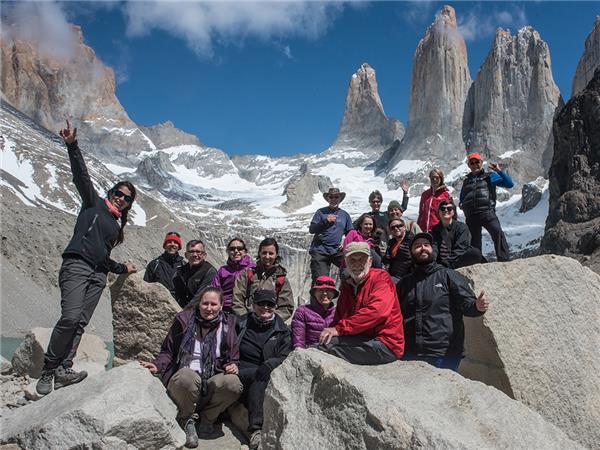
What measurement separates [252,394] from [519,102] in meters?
129

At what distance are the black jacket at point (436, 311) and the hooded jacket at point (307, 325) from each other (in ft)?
3.08

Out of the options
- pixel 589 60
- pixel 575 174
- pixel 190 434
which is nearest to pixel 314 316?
pixel 190 434

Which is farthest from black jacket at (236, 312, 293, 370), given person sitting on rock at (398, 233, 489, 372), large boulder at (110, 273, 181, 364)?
large boulder at (110, 273, 181, 364)

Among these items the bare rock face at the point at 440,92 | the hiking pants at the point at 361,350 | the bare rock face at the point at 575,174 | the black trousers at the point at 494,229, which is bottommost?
the hiking pants at the point at 361,350

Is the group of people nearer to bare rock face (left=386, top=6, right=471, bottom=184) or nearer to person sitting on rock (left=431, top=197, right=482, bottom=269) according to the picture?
person sitting on rock (left=431, top=197, right=482, bottom=269)

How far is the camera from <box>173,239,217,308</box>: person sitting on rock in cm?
724

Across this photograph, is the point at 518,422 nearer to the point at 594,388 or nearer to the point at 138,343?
the point at 594,388

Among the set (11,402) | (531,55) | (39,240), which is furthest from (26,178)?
(531,55)

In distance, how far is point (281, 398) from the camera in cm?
389

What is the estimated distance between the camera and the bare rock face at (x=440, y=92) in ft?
449

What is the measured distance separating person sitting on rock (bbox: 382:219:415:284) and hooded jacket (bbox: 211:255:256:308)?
74.1 inches

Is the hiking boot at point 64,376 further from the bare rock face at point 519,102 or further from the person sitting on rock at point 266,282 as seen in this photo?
the bare rock face at point 519,102

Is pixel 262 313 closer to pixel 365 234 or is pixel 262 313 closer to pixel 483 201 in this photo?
pixel 365 234

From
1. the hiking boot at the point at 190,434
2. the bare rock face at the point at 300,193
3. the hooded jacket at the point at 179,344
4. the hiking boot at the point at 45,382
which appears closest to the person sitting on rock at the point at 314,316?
the hooded jacket at the point at 179,344
